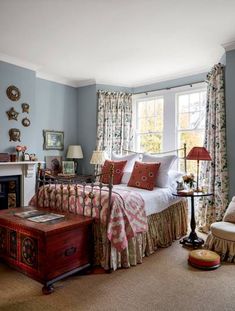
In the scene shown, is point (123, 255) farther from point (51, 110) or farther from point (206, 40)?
point (51, 110)

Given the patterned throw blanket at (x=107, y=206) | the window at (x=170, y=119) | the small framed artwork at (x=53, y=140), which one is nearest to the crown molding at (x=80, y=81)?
the window at (x=170, y=119)

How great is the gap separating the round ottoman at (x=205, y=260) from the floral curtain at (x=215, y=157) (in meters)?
1.04

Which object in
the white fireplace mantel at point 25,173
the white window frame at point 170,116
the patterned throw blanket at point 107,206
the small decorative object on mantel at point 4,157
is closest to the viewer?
the patterned throw blanket at point 107,206

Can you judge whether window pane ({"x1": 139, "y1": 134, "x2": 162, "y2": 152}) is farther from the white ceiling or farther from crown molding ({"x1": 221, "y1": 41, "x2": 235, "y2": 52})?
crown molding ({"x1": 221, "y1": 41, "x2": 235, "y2": 52})

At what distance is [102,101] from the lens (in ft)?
17.5

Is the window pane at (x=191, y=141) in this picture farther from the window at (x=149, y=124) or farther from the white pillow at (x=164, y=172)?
the white pillow at (x=164, y=172)

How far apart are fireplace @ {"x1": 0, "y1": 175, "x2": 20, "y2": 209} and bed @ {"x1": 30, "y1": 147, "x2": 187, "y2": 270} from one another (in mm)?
1038

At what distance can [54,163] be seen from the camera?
17.2ft

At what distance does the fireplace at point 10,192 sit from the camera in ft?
13.7

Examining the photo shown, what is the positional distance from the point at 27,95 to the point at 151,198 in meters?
2.85

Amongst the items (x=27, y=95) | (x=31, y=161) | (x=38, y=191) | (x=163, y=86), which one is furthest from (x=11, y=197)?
(x=163, y=86)

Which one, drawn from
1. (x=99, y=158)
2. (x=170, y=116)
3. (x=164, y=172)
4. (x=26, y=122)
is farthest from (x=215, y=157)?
(x=26, y=122)

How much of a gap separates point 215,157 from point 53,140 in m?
3.13

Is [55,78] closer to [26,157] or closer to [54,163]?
[54,163]
